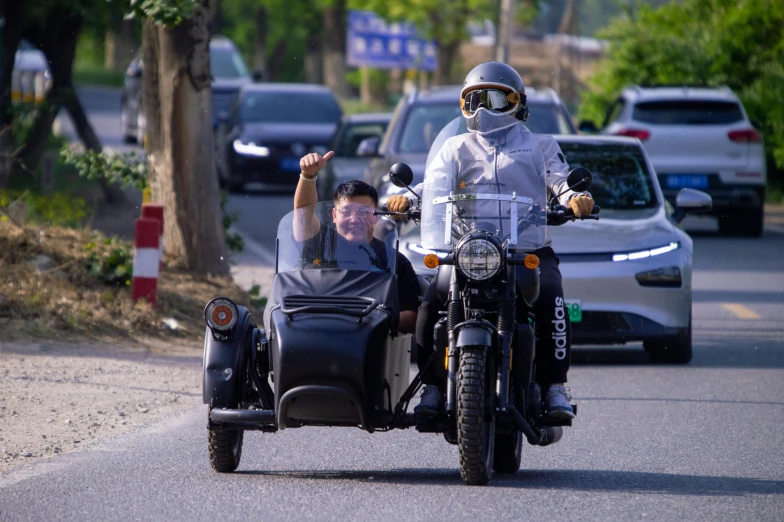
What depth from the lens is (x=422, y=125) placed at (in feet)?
46.2

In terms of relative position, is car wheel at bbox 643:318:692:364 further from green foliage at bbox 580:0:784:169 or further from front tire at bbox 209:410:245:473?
green foliage at bbox 580:0:784:169

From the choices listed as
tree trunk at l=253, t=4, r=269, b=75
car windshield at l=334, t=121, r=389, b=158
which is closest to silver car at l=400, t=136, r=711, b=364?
car windshield at l=334, t=121, r=389, b=158

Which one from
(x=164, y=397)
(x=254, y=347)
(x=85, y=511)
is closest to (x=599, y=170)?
(x=164, y=397)

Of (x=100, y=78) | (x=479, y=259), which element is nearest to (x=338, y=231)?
(x=479, y=259)

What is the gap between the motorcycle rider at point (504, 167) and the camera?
6234mm

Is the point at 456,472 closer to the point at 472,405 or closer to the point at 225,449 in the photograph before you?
the point at 472,405

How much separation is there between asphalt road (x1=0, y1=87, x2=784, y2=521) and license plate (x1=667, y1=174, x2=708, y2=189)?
10151mm

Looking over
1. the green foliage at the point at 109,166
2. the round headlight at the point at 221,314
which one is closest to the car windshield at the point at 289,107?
the green foliage at the point at 109,166

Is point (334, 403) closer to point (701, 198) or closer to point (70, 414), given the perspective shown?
point (70, 414)

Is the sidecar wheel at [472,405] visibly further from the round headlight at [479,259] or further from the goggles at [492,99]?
the goggles at [492,99]

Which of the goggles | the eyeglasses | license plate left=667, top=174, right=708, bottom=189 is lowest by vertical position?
license plate left=667, top=174, right=708, bottom=189

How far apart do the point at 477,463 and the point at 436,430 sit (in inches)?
9.2

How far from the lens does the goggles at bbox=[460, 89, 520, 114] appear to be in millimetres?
6273

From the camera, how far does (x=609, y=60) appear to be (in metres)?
30.1
